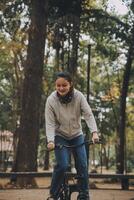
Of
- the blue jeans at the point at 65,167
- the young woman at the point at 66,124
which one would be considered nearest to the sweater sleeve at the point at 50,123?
the young woman at the point at 66,124

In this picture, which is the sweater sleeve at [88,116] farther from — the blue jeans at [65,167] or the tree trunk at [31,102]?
the tree trunk at [31,102]

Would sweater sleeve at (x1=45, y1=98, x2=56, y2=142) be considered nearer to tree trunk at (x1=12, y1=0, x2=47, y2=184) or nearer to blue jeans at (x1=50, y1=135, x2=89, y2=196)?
blue jeans at (x1=50, y1=135, x2=89, y2=196)

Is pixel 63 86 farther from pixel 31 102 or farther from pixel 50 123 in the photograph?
pixel 31 102

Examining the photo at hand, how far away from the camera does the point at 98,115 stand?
4488 centimetres

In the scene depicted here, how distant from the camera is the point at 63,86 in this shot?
5.69m

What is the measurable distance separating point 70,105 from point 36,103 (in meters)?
8.52

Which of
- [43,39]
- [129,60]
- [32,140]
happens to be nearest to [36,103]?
[32,140]

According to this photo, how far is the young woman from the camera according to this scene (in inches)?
221

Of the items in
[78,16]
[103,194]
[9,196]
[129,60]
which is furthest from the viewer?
[129,60]

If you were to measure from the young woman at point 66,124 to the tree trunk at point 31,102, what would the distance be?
27.1 ft

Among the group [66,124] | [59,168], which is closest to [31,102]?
[66,124]

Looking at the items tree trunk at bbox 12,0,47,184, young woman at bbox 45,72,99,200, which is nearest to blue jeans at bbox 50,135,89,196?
young woman at bbox 45,72,99,200

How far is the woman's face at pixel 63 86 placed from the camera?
568 centimetres

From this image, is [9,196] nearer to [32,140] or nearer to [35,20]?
[32,140]
